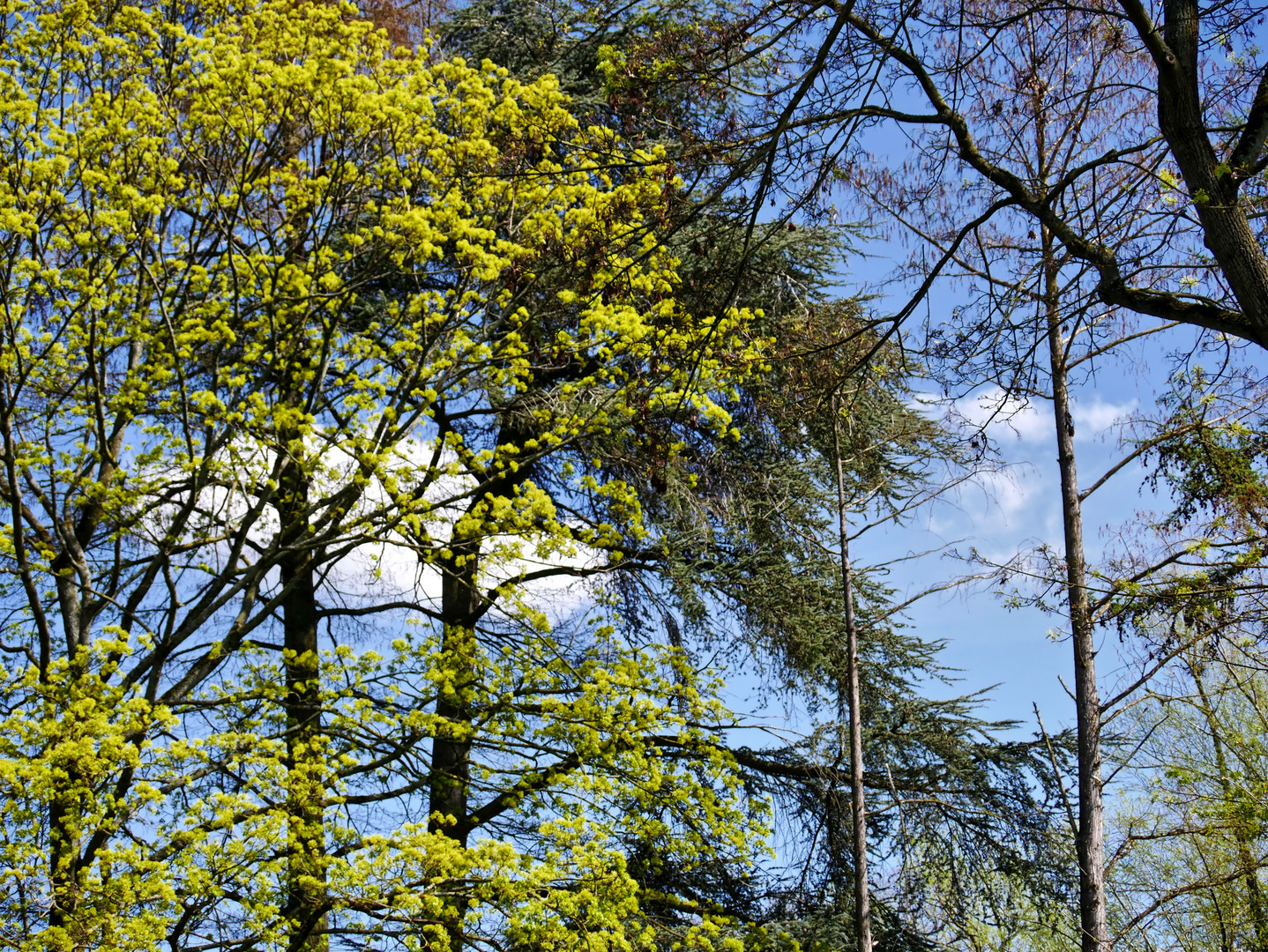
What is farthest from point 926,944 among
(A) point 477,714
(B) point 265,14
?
(B) point 265,14

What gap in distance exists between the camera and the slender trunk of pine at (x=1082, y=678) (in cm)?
719

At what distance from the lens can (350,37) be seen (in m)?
7.48

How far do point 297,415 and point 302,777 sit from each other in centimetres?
227

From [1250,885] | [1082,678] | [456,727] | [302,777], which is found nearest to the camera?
[302,777]

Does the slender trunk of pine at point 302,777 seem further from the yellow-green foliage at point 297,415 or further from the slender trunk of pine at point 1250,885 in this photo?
the slender trunk of pine at point 1250,885

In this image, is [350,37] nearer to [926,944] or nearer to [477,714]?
[477,714]

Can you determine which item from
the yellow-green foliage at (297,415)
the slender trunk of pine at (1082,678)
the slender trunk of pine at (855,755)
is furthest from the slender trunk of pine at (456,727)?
the slender trunk of pine at (1082,678)

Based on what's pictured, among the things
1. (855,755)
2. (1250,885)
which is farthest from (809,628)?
(1250,885)

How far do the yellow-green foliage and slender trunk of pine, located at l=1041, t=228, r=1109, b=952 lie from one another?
2.31 meters

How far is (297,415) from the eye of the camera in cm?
693

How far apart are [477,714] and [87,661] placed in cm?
267

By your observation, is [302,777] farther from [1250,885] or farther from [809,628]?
[1250,885]

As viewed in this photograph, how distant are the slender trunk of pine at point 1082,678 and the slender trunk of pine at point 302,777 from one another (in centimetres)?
493

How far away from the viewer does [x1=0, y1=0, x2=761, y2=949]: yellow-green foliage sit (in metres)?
6.44
